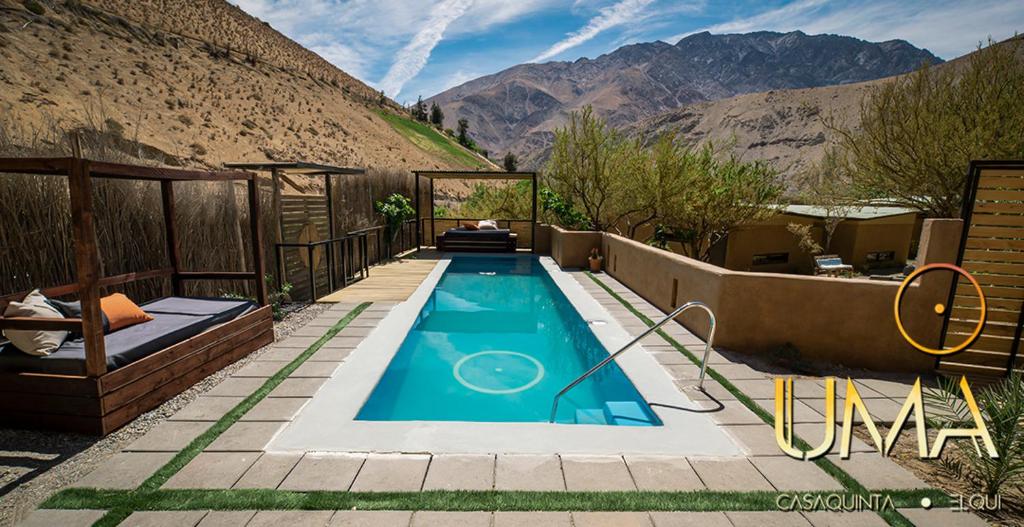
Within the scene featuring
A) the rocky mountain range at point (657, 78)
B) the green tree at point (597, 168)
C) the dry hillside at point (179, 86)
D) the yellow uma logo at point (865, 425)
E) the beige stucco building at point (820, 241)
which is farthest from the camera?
the rocky mountain range at point (657, 78)

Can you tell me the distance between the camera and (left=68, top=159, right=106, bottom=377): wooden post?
112 inches

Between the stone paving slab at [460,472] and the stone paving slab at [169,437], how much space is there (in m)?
1.75

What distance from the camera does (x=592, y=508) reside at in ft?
7.72

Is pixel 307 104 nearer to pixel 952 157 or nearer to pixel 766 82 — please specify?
pixel 952 157

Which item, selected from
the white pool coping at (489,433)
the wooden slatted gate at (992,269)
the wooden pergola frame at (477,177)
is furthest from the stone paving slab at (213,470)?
the wooden pergola frame at (477,177)

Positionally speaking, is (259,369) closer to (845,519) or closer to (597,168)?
(845,519)

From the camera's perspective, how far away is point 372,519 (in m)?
2.26

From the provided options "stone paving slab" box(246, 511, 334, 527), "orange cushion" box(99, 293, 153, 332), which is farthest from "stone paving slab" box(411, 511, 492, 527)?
"orange cushion" box(99, 293, 153, 332)

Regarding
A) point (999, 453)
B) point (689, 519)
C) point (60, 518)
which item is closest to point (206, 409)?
point (60, 518)

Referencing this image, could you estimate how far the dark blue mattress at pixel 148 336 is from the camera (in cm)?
299

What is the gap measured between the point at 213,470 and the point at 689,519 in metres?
2.85

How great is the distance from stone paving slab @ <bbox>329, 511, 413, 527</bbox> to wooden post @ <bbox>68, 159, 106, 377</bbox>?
218 cm

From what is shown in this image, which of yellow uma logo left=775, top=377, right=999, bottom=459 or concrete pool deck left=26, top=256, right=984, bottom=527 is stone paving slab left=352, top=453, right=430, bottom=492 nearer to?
concrete pool deck left=26, top=256, right=984, bottom=527

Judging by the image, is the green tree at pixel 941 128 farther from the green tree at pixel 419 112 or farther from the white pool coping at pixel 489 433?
the green tree at pixel 419 112
